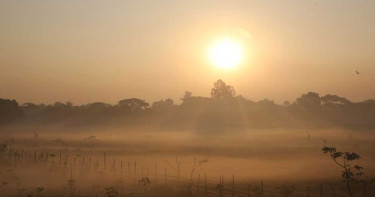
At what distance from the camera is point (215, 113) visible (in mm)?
91938

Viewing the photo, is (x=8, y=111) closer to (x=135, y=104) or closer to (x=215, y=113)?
(x=135, y=104)

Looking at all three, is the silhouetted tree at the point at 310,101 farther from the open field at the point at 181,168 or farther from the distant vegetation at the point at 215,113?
the open field at the point at 181,168

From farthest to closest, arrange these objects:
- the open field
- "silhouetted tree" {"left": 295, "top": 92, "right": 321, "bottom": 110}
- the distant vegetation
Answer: "silhouetted tree" {"left": 295, "top": 92, "right": 321, "bottom": 110} < the distant vegetation < the open field

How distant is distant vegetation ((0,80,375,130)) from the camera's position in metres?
88.9

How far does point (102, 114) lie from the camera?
9812 cm

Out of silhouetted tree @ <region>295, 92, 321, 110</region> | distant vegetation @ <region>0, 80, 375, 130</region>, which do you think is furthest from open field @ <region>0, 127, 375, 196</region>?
silhouetted tree @ <region>295, 92, 321, 110</region>

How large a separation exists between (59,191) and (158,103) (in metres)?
101

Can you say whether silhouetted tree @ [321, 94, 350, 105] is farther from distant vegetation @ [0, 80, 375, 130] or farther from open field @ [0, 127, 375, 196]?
open field @ [0, 127, 375, 196]

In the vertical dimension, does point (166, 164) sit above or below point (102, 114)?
below

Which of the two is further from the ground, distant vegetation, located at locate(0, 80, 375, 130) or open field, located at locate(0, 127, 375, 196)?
distant vegetation, located at locate(0, 80, 375, 130)

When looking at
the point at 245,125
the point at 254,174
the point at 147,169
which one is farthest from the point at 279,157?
the point at 245,125

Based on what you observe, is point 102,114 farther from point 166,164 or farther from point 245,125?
point 166,164

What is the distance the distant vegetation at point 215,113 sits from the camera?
8894 centimetres

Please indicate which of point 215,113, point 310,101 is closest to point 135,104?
point 215,113
